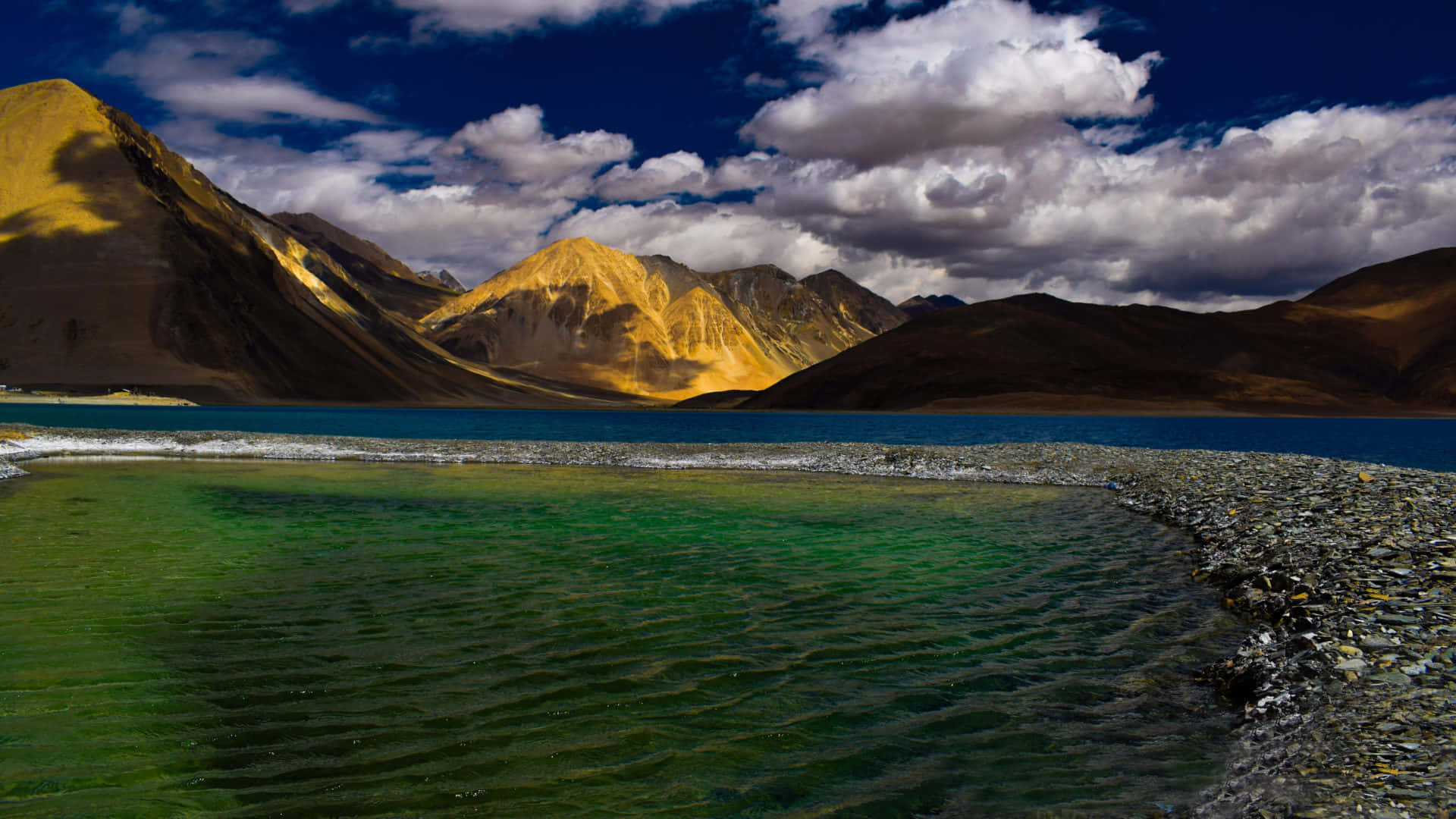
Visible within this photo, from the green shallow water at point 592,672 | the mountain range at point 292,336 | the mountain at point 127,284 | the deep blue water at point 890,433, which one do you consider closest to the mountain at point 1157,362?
the mountain range at point 292,336

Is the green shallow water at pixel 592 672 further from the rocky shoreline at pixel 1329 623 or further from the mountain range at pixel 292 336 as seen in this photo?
the mountain range at pixel 292 336

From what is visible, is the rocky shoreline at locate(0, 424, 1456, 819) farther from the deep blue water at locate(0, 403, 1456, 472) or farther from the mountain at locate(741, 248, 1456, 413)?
Result: the mountain at locate(741, 248, 1456, 413)

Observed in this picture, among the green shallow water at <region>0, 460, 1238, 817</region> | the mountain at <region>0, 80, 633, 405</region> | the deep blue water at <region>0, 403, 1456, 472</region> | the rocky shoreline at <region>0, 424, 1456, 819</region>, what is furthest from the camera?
the mountain at <region>0, 80, 633, 405</region>

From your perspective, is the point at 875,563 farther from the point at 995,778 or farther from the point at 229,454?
the point at 229,454

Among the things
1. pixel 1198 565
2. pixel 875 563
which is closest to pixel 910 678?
pixel 875 563

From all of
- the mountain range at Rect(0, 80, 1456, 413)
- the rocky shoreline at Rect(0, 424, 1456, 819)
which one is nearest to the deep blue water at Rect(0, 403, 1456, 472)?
the rocky shoreline at Rect(0, 424, 1456, 819)

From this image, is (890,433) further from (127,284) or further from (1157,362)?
(127,284)

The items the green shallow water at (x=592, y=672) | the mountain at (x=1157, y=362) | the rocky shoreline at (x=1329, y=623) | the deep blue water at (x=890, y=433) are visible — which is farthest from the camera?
the mountain at (x=1157, y=362)
